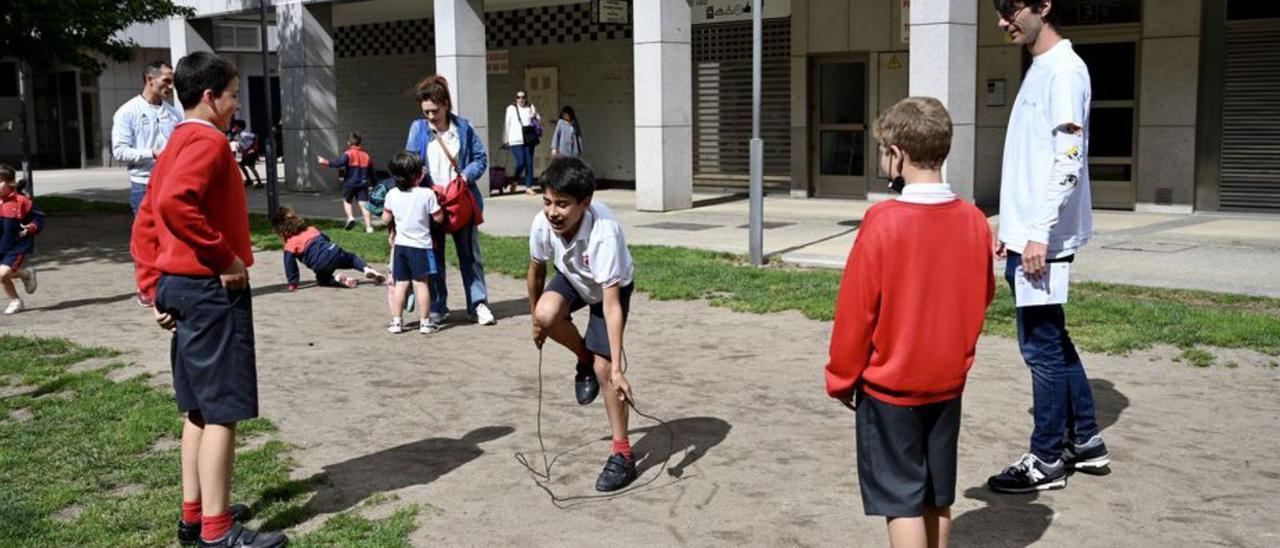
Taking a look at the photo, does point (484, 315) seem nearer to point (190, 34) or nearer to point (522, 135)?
point (522, 135)

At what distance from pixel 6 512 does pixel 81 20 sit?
12534 millimetres

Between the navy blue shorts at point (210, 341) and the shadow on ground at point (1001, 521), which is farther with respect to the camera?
the shadow on ground at point (1001, 521)

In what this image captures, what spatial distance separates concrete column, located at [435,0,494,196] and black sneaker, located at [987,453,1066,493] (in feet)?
48.8

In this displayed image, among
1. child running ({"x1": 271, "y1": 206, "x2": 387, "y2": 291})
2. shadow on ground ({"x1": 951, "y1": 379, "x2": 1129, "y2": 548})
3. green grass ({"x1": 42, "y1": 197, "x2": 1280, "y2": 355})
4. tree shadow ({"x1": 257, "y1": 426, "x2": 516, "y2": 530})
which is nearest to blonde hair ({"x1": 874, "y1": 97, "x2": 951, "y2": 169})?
shadow on ground ({"x1": 951, "y1": 379, "x2": 1129, "y2": 548})

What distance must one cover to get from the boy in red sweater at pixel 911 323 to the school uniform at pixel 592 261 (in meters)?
1.67

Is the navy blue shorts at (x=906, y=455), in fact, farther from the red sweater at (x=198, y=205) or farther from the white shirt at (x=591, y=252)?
the red sweater at (x=198, y=205)

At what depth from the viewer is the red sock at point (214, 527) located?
436 cm

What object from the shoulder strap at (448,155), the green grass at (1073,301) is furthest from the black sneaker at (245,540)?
the green grass at (1073,301)

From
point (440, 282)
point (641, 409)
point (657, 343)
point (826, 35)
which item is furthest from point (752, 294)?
point (826, 35)

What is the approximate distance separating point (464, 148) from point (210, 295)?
4.77 metres

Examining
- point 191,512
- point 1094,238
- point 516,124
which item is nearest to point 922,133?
point 191,512

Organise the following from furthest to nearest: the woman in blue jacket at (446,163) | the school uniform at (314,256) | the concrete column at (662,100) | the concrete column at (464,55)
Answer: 1. the concrete column at (464,55)
2. the concrete column at (662,100)
3. the school uniform at (314,256)
4. the woman in blue jacket at (446,163)

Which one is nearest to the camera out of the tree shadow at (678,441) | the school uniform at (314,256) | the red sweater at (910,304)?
the red sweater at (910,304)

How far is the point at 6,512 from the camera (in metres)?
4.79
